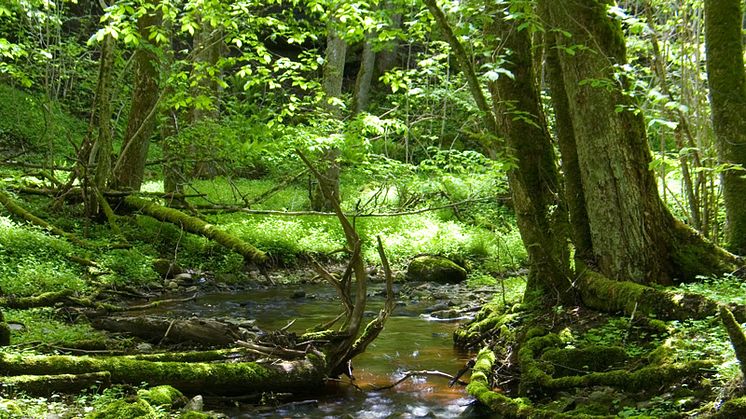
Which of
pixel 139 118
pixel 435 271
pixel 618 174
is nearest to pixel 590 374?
pixel 618 174

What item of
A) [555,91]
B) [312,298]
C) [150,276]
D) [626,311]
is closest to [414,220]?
[312,298]

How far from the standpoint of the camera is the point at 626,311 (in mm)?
6477

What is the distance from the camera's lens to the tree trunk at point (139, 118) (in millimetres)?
13844

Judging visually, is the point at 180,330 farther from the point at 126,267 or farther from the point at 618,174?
the point at 618,174

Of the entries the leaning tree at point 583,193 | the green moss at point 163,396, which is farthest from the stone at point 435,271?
the green moss at point 163,396

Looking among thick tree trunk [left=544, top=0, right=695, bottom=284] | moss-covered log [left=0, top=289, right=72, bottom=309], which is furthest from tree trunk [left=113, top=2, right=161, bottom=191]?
thick tree trunk [left=544, top=0, right=695, bottom=284]

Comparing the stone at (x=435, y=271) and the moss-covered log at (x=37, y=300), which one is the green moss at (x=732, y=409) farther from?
the stone at (x=435, y=271)

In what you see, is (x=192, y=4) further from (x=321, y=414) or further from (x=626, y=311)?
(x=626, y=311)

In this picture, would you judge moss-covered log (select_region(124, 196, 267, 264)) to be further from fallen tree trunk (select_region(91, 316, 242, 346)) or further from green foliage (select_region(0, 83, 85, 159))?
green foliage (select_region(0, 83, 85, 159))

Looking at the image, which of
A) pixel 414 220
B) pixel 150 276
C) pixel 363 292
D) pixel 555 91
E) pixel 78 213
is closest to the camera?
pixel 363 292

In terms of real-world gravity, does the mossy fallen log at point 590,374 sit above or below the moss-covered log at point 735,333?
below

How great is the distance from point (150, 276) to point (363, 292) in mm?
6320

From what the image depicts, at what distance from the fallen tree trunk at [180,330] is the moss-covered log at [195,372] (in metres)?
1.05

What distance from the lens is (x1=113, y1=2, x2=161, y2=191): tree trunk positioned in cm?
1384
